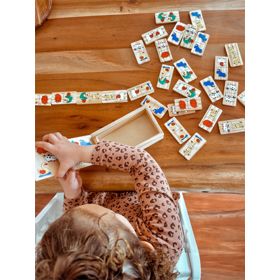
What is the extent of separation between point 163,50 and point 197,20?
16 cm

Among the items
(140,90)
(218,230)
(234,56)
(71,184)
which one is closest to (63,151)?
(71,184)

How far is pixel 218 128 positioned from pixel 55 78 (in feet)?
1.87

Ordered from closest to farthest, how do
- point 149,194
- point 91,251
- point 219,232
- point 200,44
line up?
1. point 91,251
2. point 149,194
3. point 219,232
4. point 200,44

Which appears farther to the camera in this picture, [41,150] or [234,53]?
[234,53]

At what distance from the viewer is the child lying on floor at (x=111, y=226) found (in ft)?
1.89

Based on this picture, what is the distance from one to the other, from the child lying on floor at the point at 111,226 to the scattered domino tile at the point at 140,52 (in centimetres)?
32

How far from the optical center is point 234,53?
1.05 metres

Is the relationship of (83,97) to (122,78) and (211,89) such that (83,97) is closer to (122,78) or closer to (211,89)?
(122,78)

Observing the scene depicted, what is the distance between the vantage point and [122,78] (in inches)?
41.7

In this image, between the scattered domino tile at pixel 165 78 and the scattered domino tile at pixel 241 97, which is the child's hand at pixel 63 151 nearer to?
the scattered domino tile at pixel 165 78

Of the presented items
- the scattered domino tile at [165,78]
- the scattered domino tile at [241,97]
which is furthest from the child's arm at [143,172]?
the scattered domino tile at [241,97]

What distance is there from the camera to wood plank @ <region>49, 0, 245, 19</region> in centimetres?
110
